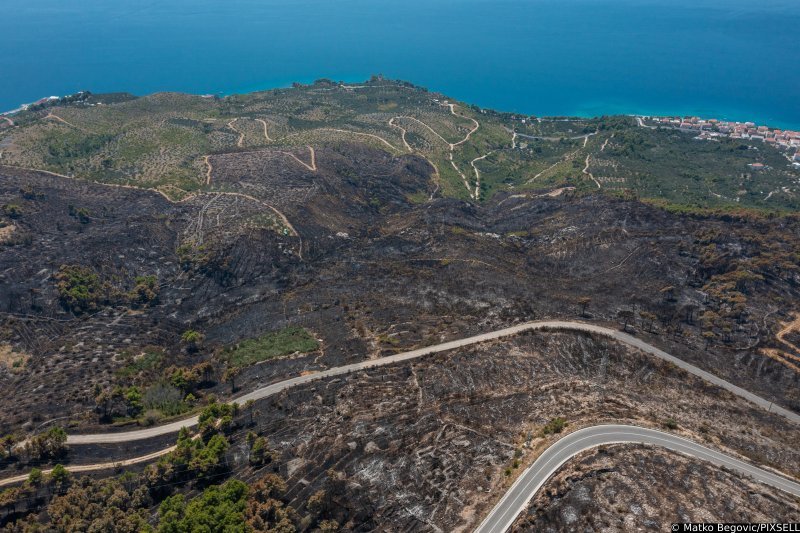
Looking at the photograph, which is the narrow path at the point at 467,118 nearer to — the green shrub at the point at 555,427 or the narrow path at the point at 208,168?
the narrow path at the point at 208,168

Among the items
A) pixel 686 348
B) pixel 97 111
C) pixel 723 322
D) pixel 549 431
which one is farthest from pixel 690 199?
pixel 97 111

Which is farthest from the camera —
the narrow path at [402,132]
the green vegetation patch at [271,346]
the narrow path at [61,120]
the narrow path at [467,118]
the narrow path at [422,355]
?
the narrow path at [467,118]

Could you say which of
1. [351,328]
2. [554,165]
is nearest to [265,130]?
[554,165]

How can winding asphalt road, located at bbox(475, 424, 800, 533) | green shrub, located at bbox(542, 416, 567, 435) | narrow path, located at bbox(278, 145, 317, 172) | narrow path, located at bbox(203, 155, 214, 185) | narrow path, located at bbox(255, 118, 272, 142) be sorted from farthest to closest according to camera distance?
→ narrow path, located at bbox(255, 118, 272, 142)
narrow path, located at bbox(278, 145, 317, 172)
narrow path, located at bbox(203, 155, 214, 185)
green shrub, located at bbox(542, 416, 567, 435)
winding asphalt road, located at bbox(475, 424, 800, 533)

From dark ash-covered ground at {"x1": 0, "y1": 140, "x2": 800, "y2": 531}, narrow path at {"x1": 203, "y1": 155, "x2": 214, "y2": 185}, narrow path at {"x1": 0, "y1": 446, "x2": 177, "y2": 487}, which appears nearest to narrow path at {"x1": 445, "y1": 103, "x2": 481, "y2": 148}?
dark ash-covered ground at {"x1": 0, "y1": 140, "x2": 800, "y2": 531}

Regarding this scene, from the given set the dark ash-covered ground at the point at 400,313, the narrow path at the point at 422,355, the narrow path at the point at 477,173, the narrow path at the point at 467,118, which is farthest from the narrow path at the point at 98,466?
the narrow path at the point at 467,118

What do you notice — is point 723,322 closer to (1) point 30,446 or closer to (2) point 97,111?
(1) point 30,446

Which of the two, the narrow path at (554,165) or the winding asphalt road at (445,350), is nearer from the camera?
the winding asphalt road at (445,350)

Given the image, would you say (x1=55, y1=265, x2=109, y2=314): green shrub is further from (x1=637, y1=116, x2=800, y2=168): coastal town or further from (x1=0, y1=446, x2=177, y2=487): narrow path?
(x1=637, y1=116, x2=800, y2=168): coastal town

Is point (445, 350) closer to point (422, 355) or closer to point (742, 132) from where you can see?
point (422, 355)
